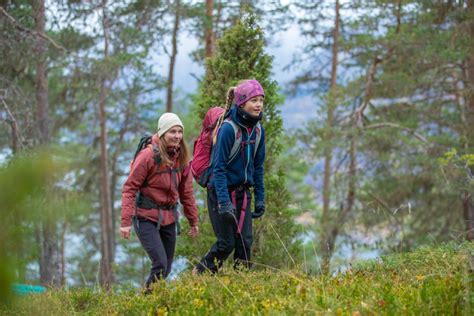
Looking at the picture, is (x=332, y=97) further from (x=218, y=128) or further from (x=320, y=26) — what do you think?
(x=218, y=128)

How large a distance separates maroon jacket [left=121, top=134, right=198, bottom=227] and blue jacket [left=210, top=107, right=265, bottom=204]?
52cm

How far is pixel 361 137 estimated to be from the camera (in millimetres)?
20469

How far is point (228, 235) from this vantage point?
20.1ft

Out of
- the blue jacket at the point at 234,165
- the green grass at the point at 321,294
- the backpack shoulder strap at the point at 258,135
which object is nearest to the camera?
the green grass at the point at 321,294

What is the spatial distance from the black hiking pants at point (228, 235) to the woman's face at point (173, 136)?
0.57 metres

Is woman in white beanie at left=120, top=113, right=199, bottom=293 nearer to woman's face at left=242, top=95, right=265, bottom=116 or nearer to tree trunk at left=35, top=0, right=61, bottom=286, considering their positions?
woman's face at left=242, top=95, right=265, bottom=116

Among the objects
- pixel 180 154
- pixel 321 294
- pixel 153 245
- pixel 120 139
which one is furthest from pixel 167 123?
pixel 120 139

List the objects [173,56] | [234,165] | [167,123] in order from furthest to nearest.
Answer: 1. [173,56]
2. [167,123]
3. [234,165]

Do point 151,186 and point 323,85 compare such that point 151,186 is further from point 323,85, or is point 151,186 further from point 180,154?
point 323,85

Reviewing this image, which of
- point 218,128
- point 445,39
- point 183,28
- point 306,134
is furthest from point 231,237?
point 183,28

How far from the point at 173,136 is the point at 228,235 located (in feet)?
3.55

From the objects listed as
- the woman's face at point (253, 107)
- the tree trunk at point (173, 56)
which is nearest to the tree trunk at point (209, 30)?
the tree trunk at point (173, 56)

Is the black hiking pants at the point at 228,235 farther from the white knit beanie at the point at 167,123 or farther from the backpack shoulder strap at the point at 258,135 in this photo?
the white knit beanie at the point at 167,123

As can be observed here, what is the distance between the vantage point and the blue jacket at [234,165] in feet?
19.3
